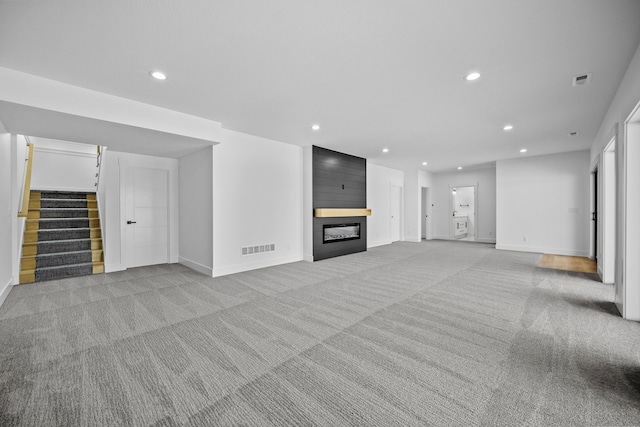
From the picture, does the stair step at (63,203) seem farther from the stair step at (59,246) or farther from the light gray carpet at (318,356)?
the light gray carpet at (318,356)

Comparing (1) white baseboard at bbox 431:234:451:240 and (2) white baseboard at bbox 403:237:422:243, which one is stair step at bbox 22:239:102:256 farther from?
(1) white baseboard at bbox 431:234:451:240

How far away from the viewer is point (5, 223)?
368cm

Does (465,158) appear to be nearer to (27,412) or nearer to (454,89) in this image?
(454,89)

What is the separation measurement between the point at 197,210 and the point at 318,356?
13.5ft

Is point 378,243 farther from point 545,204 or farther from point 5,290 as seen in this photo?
point 5,290

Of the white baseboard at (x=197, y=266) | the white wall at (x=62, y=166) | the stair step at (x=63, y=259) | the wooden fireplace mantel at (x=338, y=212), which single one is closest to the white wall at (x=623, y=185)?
the wooden fireplace mantel at (x=338, y=212)

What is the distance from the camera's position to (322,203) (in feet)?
21.0

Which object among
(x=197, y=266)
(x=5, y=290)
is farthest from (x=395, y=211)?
(x=5, y=290)

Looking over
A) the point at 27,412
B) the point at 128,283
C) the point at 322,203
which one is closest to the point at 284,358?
the point at 27,412

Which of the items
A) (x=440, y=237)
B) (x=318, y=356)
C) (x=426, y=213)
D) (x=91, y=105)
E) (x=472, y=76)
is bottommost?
(x=318, y=356)

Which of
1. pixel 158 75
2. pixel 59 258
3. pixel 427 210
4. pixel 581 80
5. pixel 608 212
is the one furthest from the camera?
pixel 427 210

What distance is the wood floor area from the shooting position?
5.34m

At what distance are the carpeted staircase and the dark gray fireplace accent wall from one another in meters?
4.51

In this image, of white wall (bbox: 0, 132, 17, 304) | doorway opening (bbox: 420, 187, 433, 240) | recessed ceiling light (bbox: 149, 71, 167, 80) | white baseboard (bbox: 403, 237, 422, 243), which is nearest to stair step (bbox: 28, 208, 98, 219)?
white wall (bbox: 0, 132, 17, 304)
